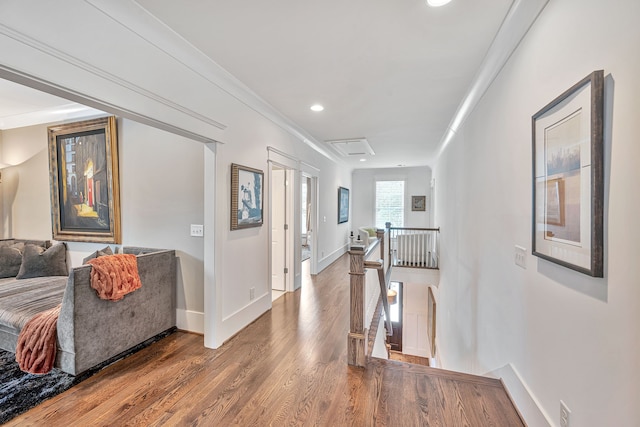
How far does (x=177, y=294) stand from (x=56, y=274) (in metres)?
1.80

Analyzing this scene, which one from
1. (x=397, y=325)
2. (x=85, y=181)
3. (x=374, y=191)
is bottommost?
(x=397, y=325)

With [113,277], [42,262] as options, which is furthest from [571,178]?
[42,262]

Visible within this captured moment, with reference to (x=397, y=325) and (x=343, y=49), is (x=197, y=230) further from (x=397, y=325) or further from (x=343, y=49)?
(x=397, y=325)

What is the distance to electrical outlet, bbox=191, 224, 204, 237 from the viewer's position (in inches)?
113

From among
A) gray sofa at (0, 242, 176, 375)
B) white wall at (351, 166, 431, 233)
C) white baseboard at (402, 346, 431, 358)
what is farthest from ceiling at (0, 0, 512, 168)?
white baseboard at (402, 346, 431, 358)

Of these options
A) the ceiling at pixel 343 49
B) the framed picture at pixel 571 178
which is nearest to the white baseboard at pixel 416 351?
the ceiling at pixel 343 49

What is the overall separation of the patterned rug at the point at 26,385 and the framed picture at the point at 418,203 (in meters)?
7.44

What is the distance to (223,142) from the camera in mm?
2637

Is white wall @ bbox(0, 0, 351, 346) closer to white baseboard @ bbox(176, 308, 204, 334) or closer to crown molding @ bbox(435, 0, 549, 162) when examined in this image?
white baseboard @ bbox(176, 308, 204, 334)

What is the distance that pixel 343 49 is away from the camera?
2098mm

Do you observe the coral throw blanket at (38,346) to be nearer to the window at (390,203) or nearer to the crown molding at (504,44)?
the crown molding at (504,44)

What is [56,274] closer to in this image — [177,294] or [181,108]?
[177,294]

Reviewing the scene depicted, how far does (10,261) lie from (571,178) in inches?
220

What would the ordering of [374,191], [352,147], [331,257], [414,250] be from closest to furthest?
1. [352,147]
2. [414,250]
3. [331,257]
4. [374,191]
